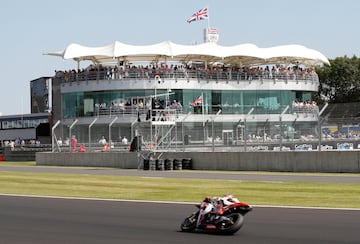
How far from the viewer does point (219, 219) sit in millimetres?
11727

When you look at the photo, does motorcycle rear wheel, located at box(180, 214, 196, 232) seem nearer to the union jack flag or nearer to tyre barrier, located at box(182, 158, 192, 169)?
tyre barrier, located at box(182, 158, 192, 169)

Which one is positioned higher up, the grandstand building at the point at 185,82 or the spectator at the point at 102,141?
the grandstand building at the point at 185,82

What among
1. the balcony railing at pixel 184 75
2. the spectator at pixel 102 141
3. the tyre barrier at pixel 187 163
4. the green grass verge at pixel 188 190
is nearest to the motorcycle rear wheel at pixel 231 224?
the green grass verge at pixel 188 190

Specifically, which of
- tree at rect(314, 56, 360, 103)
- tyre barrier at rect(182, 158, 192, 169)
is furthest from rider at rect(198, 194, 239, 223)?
tree at rect(314, 56, 360, 103)

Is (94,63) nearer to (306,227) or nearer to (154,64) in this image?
(154,64)

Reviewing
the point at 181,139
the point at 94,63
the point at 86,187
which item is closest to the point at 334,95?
the point at 94,63

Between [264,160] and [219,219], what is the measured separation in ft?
63.9

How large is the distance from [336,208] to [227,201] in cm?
450

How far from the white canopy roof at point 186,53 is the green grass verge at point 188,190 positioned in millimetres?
35990

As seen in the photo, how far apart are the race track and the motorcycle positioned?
0.64ft

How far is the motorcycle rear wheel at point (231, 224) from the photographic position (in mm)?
11547

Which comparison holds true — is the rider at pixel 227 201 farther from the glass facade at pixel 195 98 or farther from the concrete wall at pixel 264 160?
the glass facade at pixel 195 98

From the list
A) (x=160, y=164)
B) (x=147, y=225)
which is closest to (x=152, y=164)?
(x=160, y=164)

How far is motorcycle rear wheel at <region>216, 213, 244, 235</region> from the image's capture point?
11547 mm
